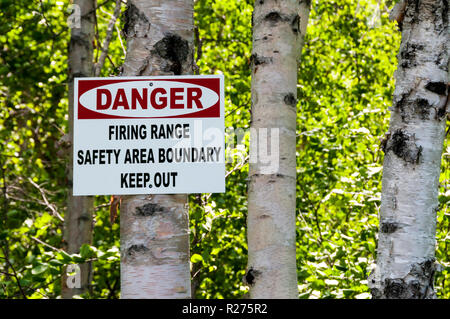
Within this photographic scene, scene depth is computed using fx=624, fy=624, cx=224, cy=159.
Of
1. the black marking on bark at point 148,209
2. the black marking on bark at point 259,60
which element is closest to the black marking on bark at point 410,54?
the black marking on bark at point 259,60

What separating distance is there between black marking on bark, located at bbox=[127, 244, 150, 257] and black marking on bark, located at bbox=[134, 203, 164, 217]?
0.39 feet

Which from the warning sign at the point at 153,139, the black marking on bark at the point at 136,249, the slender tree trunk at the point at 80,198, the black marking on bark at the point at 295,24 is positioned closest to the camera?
the black marking on bark at the point at 136,249

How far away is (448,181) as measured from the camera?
549 centimetres

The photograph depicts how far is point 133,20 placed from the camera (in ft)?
8.10

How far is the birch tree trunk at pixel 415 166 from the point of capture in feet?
9.71

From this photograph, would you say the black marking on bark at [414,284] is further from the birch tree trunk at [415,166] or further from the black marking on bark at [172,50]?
the black marking on bark at [172,50]

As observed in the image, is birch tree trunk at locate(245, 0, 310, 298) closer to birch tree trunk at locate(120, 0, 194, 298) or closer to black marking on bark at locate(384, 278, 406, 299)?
black marking on bark at locate(384, 278, 406, 299)

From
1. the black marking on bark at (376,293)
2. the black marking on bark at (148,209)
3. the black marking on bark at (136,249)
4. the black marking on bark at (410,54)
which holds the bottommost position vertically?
the black marking on bark at (376,293)

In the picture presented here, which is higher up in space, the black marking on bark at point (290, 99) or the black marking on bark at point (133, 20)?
the black marking on bark at point (133, 20)

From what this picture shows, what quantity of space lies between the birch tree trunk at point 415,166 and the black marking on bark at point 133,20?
138 centimetres

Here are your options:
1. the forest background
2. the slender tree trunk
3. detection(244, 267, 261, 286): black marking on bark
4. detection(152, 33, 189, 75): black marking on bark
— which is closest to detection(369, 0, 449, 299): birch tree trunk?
detection(244, 267, 261, 286): black marking on bark

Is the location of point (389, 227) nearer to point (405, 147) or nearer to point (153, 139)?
point (405, 147)

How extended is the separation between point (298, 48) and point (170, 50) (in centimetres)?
130

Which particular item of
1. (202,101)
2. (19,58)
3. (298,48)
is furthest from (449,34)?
(19,58)
